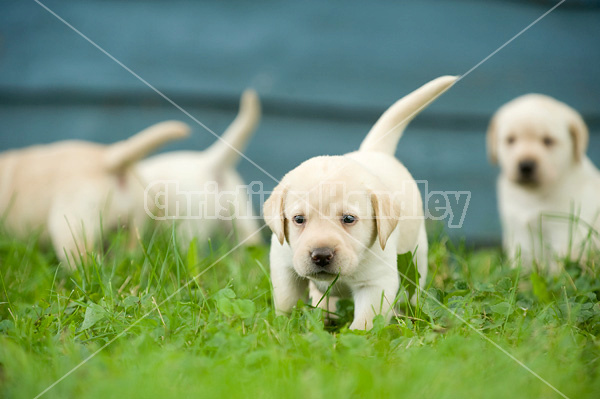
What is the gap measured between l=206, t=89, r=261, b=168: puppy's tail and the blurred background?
0.39 m

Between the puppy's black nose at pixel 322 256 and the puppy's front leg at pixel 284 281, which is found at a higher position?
the puppy's black nose at pixel 322 256

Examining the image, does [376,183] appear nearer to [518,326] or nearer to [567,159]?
[518,326]

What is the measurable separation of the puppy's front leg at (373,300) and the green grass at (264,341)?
86 millimetres

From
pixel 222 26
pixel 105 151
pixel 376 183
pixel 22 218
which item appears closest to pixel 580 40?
pixel 222 26

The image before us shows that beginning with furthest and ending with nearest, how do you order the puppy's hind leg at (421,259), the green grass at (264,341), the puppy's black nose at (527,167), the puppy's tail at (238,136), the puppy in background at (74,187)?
the puppy's tail at (238,136) → the puppy's black nose at (527,167) → the puppy in background at (74,187) → the puppy's hind leg at (421,259) → the green grass at (264,341)

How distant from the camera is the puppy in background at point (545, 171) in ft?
10.6

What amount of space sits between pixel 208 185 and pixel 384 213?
2.08m

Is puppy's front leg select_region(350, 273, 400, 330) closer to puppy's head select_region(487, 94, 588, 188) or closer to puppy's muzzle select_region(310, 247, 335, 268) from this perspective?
puppy's muzzle select_region(310, 247, 335, 268)

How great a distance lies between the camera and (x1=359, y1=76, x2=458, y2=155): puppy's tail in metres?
2.10

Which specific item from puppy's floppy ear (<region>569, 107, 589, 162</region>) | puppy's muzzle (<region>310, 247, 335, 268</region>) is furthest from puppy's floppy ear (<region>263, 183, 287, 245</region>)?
puppy's floppy ear (<region>569, 107, 589, 162</region>)

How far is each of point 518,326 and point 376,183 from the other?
613 millimetres

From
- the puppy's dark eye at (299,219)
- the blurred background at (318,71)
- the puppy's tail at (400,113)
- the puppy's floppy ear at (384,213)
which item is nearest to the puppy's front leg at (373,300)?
the puppy's floppy ear at (384,213)

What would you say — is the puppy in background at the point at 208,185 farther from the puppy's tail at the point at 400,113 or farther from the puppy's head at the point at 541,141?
the puppy's head at the point at 541,141

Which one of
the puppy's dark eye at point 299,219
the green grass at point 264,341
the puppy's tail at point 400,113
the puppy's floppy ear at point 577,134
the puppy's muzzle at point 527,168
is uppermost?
the puppy's tail at point 400,113
